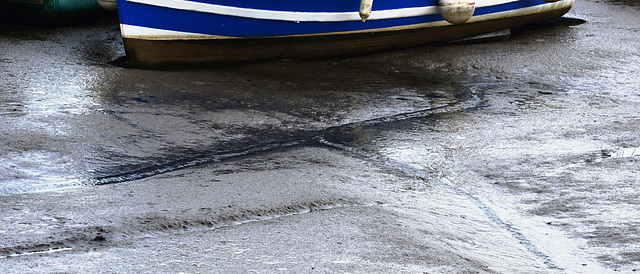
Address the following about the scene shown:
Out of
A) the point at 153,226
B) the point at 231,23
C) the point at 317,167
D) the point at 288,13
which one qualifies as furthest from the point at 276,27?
the point at 153,226

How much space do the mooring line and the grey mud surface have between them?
0.01 metres

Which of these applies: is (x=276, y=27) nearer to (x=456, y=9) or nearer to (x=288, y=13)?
(x=288, y=13)

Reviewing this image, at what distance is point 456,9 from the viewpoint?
7625 mm

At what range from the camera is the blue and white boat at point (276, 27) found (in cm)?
634

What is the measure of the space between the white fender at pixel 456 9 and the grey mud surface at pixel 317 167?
1025 millimetres

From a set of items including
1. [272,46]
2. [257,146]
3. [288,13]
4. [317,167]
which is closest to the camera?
[317,167]

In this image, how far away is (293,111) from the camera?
4.96m

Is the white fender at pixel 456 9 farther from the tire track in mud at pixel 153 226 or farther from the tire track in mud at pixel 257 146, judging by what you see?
the tire track in mud at pixel 153 226

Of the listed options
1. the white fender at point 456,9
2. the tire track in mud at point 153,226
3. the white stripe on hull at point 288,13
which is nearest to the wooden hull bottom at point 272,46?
the white stripe on hull at point 288,13

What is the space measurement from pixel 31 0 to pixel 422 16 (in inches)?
194

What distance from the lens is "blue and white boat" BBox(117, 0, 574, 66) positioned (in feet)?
20.8

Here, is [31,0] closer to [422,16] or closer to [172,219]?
[422,16]

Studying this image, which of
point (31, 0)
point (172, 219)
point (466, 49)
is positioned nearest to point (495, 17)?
point (466, 49)

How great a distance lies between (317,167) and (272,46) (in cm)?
345
